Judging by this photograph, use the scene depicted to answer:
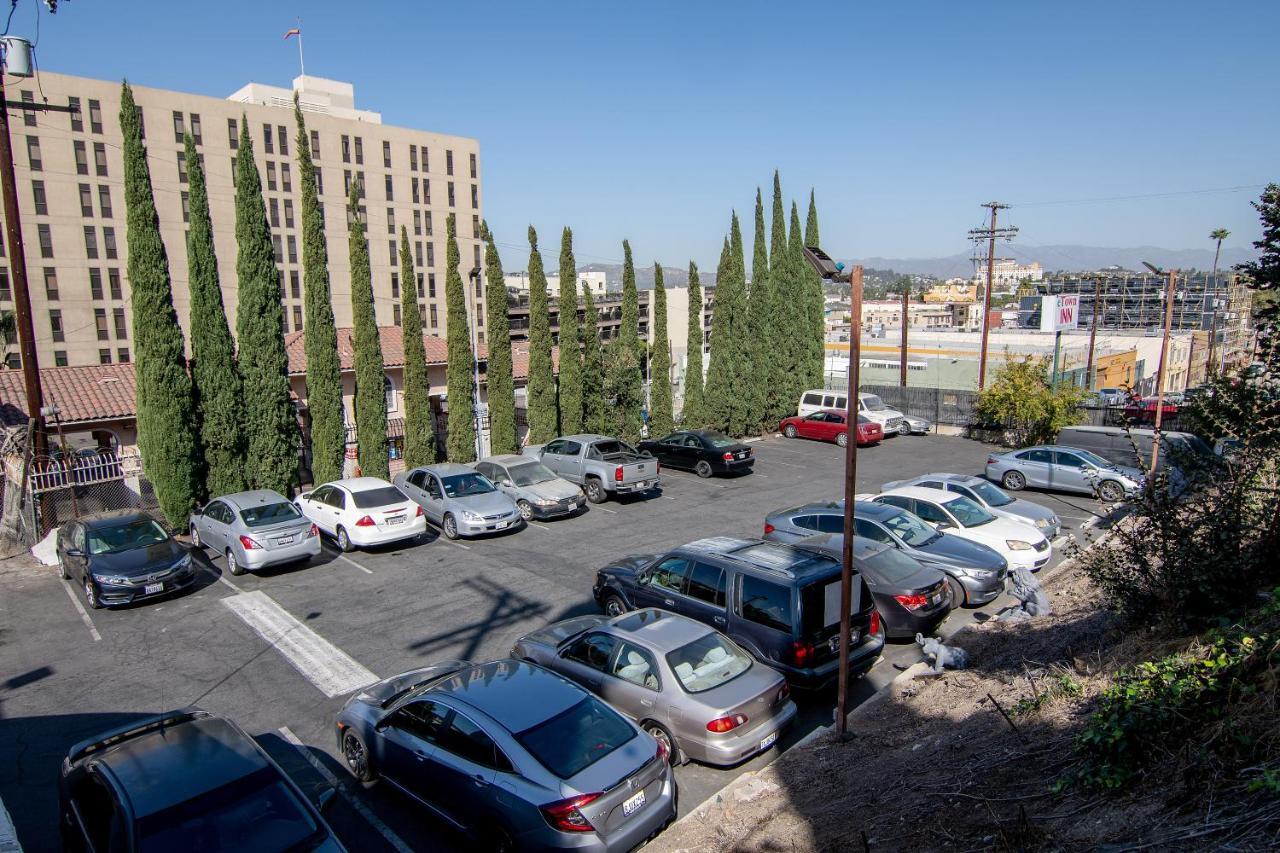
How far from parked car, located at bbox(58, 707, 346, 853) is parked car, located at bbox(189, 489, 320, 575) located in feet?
28.0

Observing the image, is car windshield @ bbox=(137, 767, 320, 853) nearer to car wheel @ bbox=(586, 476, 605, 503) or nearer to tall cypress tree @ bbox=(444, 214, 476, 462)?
car wheel @ bbox=(586, 476, 605, 503)

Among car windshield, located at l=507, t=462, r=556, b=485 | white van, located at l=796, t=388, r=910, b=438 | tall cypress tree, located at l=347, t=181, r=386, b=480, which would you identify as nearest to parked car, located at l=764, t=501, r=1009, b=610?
car windshield, located at l=507, t=462, r=556, b=485

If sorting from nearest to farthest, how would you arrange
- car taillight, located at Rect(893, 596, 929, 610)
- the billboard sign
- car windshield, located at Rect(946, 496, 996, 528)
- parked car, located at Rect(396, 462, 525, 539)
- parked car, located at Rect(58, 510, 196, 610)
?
car taillight, located at Rect(893, 596, 929, 610)
parked car, located at Rect(58, 510, 196, 610)
car windshield, located at Rect(946, 496, 996, 528)
parked car, located at Rect(396, 462, 525, 539)
the billboard sign

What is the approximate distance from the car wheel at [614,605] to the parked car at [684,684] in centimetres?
275

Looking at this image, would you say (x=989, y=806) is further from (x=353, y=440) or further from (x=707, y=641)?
(x=353, y=440)

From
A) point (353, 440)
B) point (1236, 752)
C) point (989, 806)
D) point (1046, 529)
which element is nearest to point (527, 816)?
point (989, 806)

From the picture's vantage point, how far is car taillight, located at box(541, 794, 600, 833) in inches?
242

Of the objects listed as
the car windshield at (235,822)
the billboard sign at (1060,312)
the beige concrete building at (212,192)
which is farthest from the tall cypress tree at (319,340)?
the billboard sign at (1060,312)

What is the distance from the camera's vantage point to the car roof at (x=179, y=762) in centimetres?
576

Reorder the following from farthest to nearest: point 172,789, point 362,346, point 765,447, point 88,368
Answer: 1. point 765,447
2. point 88,368
3. point 362,346
4. point 172,789

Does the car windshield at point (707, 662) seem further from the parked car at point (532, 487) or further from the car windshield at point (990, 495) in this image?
the parked car at point (532, 487)

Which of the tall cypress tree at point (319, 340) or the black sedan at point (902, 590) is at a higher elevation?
Result: the tall cypress tree at point (319, 340)

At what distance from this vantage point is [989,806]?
5.91m

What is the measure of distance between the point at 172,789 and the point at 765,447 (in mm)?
25993
